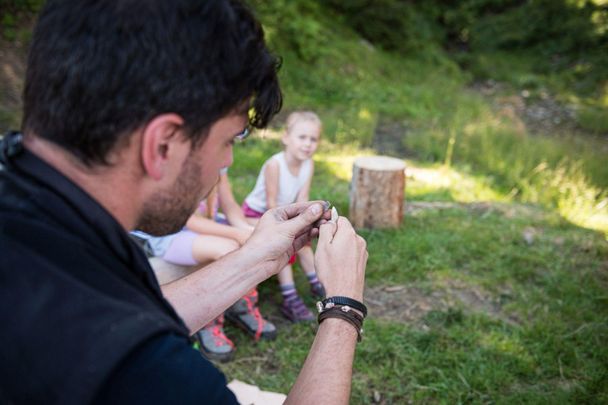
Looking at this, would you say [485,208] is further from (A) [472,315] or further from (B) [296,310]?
(B) [296,310]

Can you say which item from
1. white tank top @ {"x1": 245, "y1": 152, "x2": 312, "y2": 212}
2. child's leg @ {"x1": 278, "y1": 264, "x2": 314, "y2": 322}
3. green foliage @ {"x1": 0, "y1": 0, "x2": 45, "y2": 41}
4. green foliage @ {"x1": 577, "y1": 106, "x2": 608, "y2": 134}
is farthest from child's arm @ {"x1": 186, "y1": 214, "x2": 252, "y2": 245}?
green foliage @ {"x1": 577, "y1": 106, "x2": 608, "y2": 134}

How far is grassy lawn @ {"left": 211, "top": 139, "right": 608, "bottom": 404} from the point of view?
3102 mm

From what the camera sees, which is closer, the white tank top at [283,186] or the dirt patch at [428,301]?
the dirt patch at [428,301]

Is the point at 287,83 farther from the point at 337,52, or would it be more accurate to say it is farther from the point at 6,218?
the point at 6,218

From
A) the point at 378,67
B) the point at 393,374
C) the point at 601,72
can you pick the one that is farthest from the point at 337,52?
the point at 393,374

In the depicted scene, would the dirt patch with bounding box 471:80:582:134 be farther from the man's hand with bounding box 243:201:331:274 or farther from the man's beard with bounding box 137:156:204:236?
the man's beard with bounding box 137:156:204:236

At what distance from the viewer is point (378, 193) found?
5.00 meters

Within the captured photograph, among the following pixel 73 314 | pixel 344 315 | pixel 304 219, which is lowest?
pixel 344 315

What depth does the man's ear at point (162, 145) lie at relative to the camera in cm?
114

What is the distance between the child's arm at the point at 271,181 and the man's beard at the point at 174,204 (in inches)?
107

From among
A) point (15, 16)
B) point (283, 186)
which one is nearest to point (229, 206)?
point (283, 186)

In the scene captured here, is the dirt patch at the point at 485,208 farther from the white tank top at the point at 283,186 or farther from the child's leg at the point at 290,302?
the child's leg at the point at 290,302

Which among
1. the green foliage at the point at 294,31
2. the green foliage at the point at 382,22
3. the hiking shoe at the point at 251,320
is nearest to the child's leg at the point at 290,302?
the hiking shoe at the point at 251,320

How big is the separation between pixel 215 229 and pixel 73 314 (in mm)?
2449
